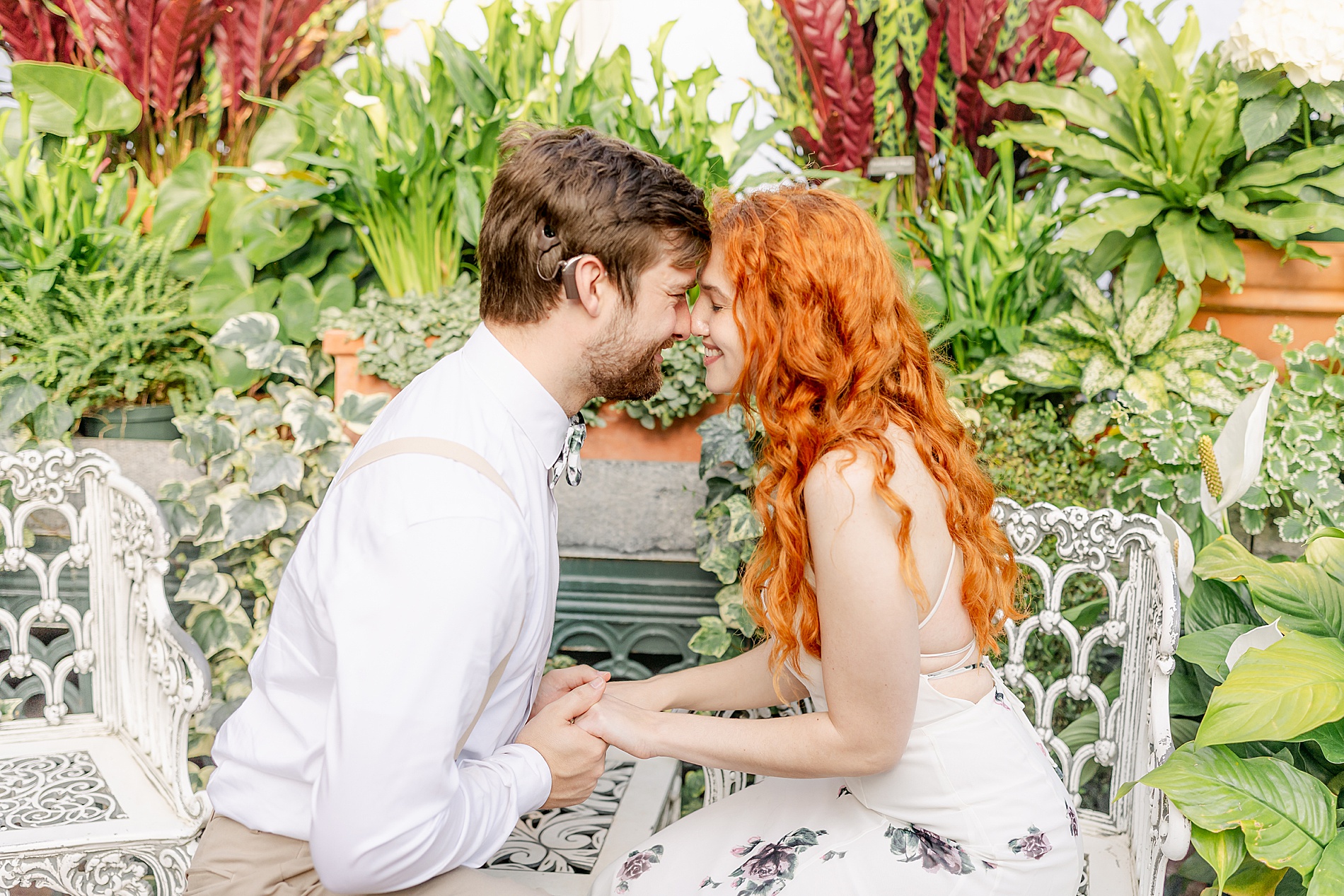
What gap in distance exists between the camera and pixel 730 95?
3.53 meters

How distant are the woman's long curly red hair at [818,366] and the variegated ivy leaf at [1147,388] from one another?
105cm

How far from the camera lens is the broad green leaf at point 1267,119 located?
234cm

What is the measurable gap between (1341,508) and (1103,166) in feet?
3.39

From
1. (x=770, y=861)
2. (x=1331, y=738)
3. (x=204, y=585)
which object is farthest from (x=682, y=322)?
(x=204, y=585)

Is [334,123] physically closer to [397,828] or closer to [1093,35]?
[1093,35]

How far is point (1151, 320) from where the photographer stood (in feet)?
7.91

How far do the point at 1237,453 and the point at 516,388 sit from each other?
124 cm

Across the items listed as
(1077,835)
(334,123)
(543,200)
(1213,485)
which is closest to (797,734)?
(1077,835)

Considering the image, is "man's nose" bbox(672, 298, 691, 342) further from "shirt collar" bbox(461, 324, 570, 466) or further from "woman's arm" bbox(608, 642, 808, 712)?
"woman's arm" bbox(608, 642, 808, 712)

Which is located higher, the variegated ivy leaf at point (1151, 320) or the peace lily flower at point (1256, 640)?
the variegated ivy leaf at point (1151, 320)

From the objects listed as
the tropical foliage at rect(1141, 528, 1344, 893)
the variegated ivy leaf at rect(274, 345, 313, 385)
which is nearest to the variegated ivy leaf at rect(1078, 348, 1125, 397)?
the tropical foliage at rect(1141, 528, 1344, 893)

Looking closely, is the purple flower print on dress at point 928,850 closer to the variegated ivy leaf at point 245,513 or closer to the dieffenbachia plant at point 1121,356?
the dieffenbachia plant at point 1121,356

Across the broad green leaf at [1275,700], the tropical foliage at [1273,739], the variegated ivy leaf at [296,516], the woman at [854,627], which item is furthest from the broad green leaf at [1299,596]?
the variegated ivy leaf at [296,516]

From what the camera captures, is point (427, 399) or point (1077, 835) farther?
point (1077, 835)
